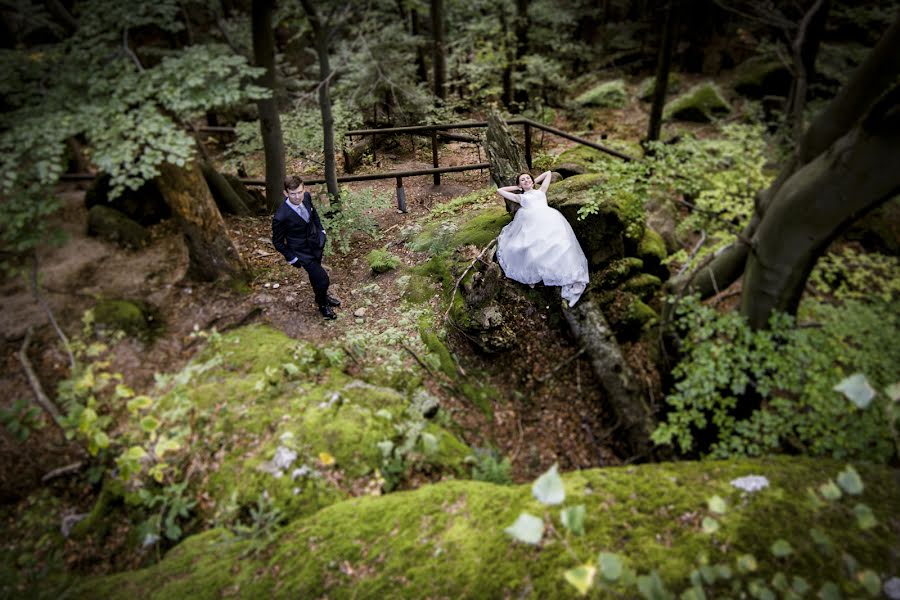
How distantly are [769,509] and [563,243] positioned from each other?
345 cm

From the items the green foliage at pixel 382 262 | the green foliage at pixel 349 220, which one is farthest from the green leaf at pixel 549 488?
the green foliage at pixel 349 220

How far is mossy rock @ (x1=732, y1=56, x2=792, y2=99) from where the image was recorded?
13.4 m

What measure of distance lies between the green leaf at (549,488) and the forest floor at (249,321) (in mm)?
2690

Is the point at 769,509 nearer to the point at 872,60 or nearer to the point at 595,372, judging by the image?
the point at 595,372

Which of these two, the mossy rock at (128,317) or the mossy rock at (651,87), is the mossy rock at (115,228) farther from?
the mossy rock at (651,87)

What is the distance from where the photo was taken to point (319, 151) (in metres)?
8.52

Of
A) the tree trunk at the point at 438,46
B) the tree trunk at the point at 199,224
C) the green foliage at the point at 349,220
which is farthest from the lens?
the tree trunk at the point at 438,46

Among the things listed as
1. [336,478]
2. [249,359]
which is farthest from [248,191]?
[336,478]

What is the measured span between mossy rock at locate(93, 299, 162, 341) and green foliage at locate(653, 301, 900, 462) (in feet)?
19.2

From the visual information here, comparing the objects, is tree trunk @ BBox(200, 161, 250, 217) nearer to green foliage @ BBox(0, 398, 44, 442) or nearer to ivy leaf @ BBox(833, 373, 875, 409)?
green foliage @ BBox(0, 398, 44, 442)

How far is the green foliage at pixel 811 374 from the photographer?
3.30 meters

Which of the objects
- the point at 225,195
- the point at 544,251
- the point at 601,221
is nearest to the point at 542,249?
the point at 544,251

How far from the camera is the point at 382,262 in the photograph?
6570 mm

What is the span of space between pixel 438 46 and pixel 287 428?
11893 mm
